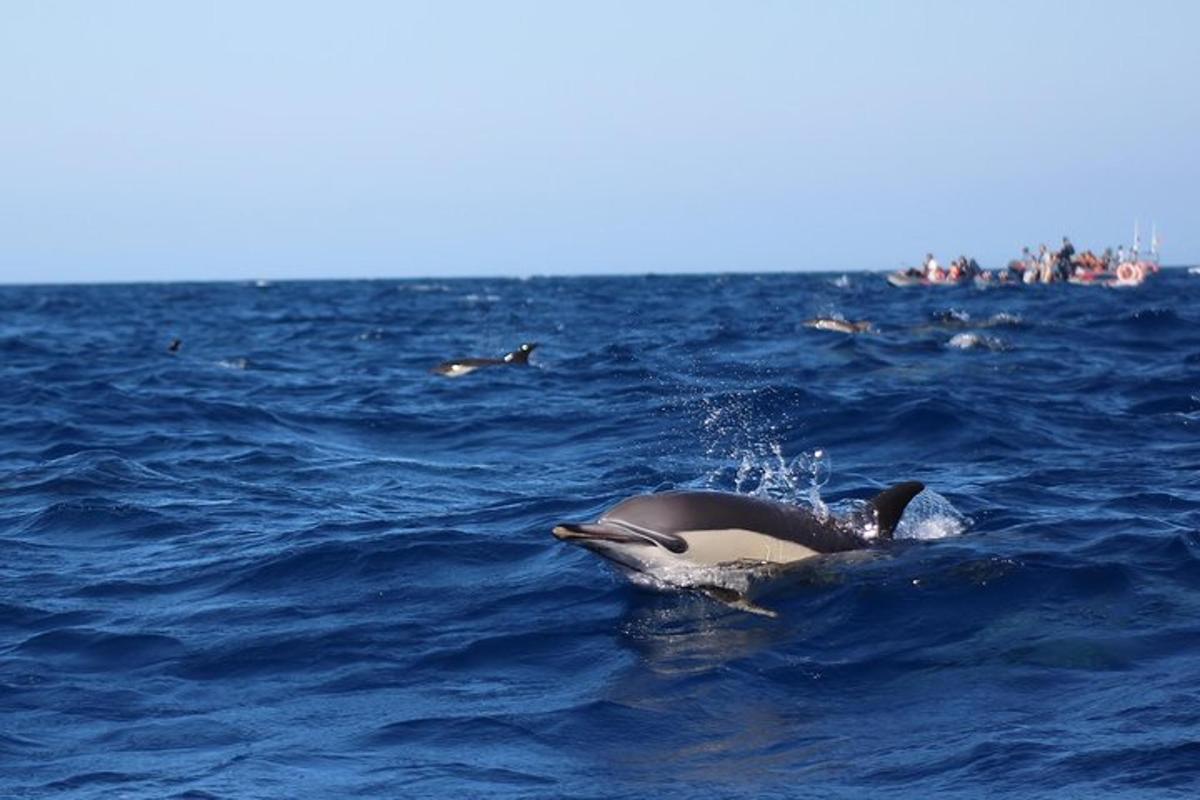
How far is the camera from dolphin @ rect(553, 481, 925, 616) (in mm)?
9836

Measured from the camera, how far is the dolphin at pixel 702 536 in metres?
9.84

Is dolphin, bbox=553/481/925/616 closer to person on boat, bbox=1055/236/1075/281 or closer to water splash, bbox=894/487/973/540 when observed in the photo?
water splash, bbox=894/487/973/540

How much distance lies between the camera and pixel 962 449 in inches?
672

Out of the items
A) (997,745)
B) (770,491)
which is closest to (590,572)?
(770,491)

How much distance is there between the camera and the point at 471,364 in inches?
1148

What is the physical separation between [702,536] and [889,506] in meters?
1.60

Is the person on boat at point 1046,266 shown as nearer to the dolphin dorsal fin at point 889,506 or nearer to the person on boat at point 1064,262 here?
the person on boat at point 1064,262

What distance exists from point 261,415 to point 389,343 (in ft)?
59.4

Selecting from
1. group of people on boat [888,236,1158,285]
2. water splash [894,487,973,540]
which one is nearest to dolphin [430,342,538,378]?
water splash [894,487,973,540]

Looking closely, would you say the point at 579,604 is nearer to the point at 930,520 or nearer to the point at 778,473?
the point at 930,520

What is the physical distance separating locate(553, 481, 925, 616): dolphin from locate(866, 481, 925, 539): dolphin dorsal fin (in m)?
0.16

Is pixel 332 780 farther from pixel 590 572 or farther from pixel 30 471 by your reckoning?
pixel 30 471

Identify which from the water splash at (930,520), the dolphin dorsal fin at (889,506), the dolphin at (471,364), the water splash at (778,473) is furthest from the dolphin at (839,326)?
the dolphin dorsal fin at (889,506)

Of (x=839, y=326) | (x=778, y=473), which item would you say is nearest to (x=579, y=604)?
(x=778, y=473)
